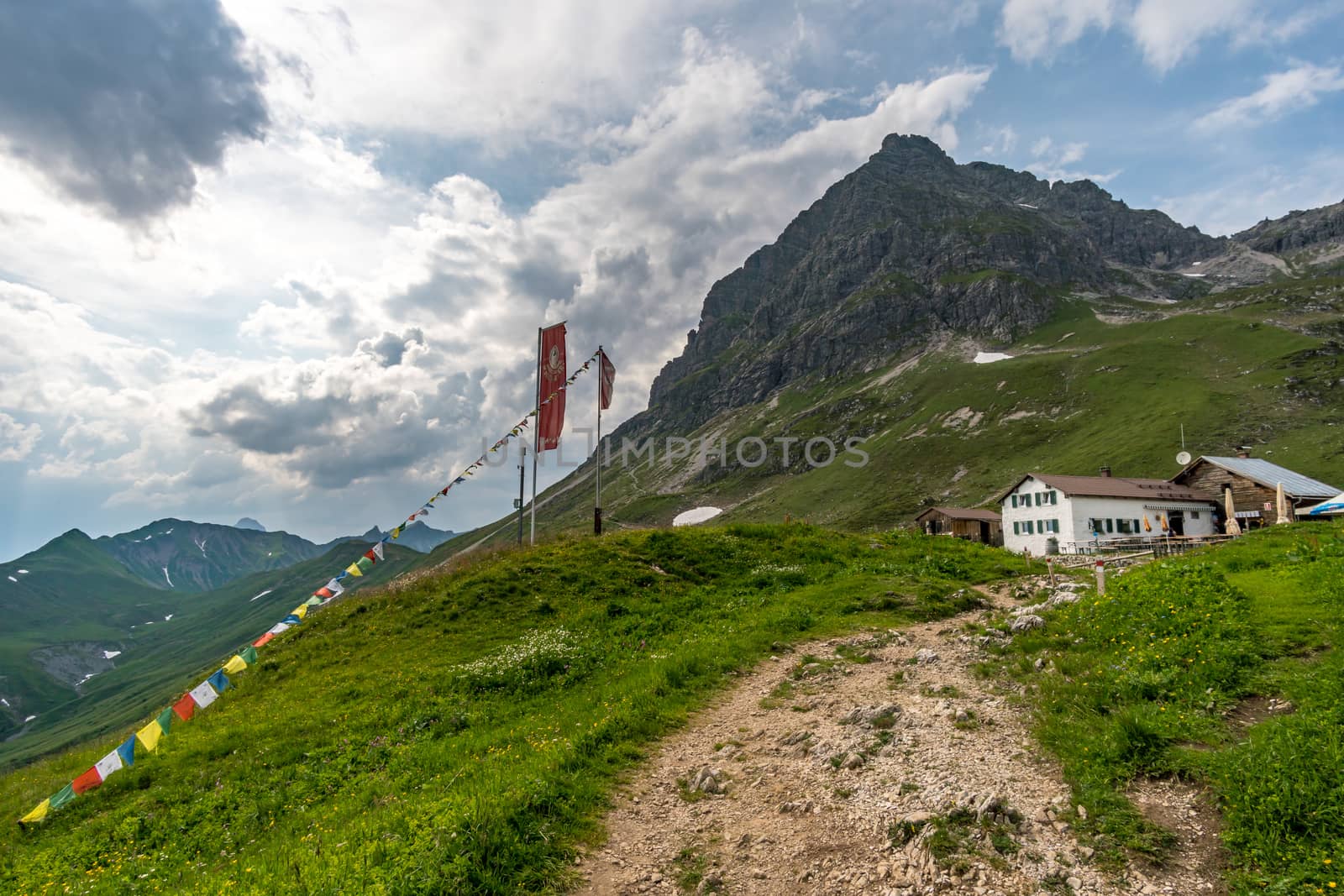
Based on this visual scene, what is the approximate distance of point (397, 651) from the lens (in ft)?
65.4

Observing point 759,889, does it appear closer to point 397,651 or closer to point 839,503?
point 397,651

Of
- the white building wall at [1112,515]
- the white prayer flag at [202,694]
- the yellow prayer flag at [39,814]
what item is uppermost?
the white building wall at [1112,515]

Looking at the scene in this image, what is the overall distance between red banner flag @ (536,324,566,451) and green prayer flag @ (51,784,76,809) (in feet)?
70.1

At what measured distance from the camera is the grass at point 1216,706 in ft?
20.9

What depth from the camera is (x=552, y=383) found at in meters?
33.1

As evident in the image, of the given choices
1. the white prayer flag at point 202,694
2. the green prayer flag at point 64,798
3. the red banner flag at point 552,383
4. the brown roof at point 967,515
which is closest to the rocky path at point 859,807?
the white prayer flag at point 202,694

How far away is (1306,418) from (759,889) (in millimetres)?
138066

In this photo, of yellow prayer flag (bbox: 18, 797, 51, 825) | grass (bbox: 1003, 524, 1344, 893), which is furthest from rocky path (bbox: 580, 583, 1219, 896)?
yellow prayer flag (bbox: 18, 797, 51, 825)

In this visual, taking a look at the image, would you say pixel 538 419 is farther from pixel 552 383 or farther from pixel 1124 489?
pixel 1124 489

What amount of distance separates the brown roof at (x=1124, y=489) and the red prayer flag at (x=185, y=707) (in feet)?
213

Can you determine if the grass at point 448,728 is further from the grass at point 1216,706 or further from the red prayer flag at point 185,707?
the grass at point 1216,706

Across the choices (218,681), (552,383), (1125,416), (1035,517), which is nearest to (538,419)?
(552,383)

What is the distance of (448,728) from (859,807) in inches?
366

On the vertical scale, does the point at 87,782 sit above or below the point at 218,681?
below
